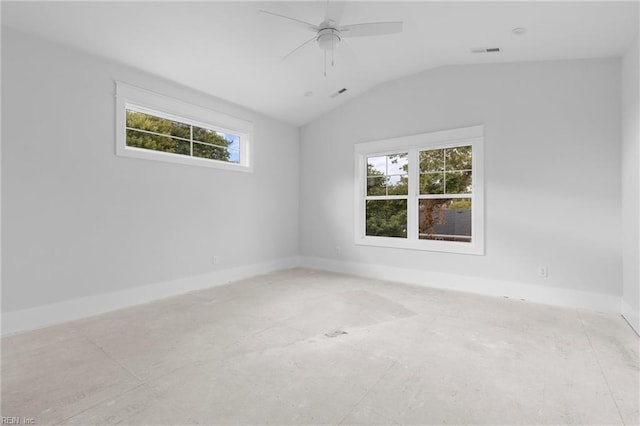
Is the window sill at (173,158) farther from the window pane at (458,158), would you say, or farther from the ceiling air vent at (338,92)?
the window pane at (458,158)

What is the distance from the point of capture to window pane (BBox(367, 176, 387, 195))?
17.8ft

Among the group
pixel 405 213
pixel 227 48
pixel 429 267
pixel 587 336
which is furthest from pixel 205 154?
pixel 587 336

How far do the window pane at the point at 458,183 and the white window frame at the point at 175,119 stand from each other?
316 cm

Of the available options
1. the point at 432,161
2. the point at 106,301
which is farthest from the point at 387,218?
the point at 106,301

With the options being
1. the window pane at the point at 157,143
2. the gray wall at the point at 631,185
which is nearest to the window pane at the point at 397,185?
the gray wall at the point at 631,185

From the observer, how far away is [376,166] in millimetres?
5512

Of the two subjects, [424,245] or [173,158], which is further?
[424,245]

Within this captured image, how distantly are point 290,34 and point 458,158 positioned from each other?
2.88 m

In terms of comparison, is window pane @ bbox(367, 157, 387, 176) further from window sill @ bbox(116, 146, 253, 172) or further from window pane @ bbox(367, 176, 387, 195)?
window sill @ bbox(116, 146, 253, 172)

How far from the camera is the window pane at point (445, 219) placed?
461 cm

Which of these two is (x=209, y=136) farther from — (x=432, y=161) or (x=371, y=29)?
(x=432, y=161)

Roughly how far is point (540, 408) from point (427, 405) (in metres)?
0.65

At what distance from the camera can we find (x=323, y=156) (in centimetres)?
606

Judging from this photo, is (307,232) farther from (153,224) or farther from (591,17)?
(591,17)
